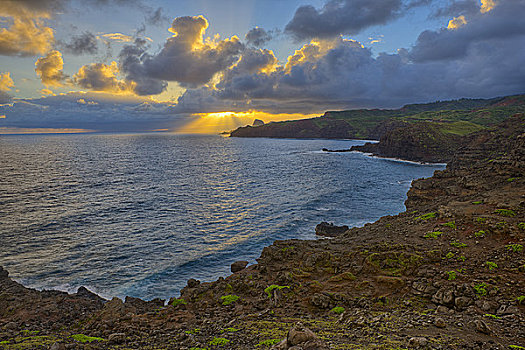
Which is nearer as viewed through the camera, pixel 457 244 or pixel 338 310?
pixel 338 310

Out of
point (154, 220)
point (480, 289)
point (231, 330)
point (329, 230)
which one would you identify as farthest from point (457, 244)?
point (154, 220)

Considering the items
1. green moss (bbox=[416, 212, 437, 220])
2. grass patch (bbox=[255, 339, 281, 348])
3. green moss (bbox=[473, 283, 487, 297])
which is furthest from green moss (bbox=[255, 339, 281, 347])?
green moss (bbox=[416, 212, 437, 220])

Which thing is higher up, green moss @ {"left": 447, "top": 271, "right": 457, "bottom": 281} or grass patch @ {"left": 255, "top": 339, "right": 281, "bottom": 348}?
green moss @ {"left": 447, "top": 271, "right": 457, "bottom": 281}

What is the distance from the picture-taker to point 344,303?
16766 mm

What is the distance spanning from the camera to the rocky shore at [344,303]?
39.3 ft

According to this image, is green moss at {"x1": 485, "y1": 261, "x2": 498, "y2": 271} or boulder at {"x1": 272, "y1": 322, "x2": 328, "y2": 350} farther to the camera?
green moss at {"x1": 485, "y1": 261, "x2": 498, "y2": 271}

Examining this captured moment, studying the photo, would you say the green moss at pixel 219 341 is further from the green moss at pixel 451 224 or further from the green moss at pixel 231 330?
the green moss at pixel 451 224

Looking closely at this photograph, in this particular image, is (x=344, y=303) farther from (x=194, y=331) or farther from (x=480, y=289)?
(x=194, y=331)

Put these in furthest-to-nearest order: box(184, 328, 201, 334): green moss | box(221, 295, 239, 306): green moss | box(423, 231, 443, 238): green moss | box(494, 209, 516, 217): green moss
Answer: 1. box(494, 209, 516, 217): green moss
2. box(423, 231, 443, 238): green moss
3. box(221, 295, 239, 306): green moss
4. box(184, 328, 201, 334): green moss

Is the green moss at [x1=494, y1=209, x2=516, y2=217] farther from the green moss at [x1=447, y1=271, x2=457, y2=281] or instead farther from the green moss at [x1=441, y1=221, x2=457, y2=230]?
the green moss at [x1=447, y1=271, x2=457, y2=281]

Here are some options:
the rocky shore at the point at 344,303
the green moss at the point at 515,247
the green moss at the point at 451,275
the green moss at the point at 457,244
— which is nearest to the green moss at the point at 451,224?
the rocky shore at the point at 344,303

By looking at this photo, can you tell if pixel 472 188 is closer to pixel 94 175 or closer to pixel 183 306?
pixel 183 306

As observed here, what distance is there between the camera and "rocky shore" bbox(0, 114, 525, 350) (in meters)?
12.0

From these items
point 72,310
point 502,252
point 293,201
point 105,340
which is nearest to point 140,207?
point 293,201
